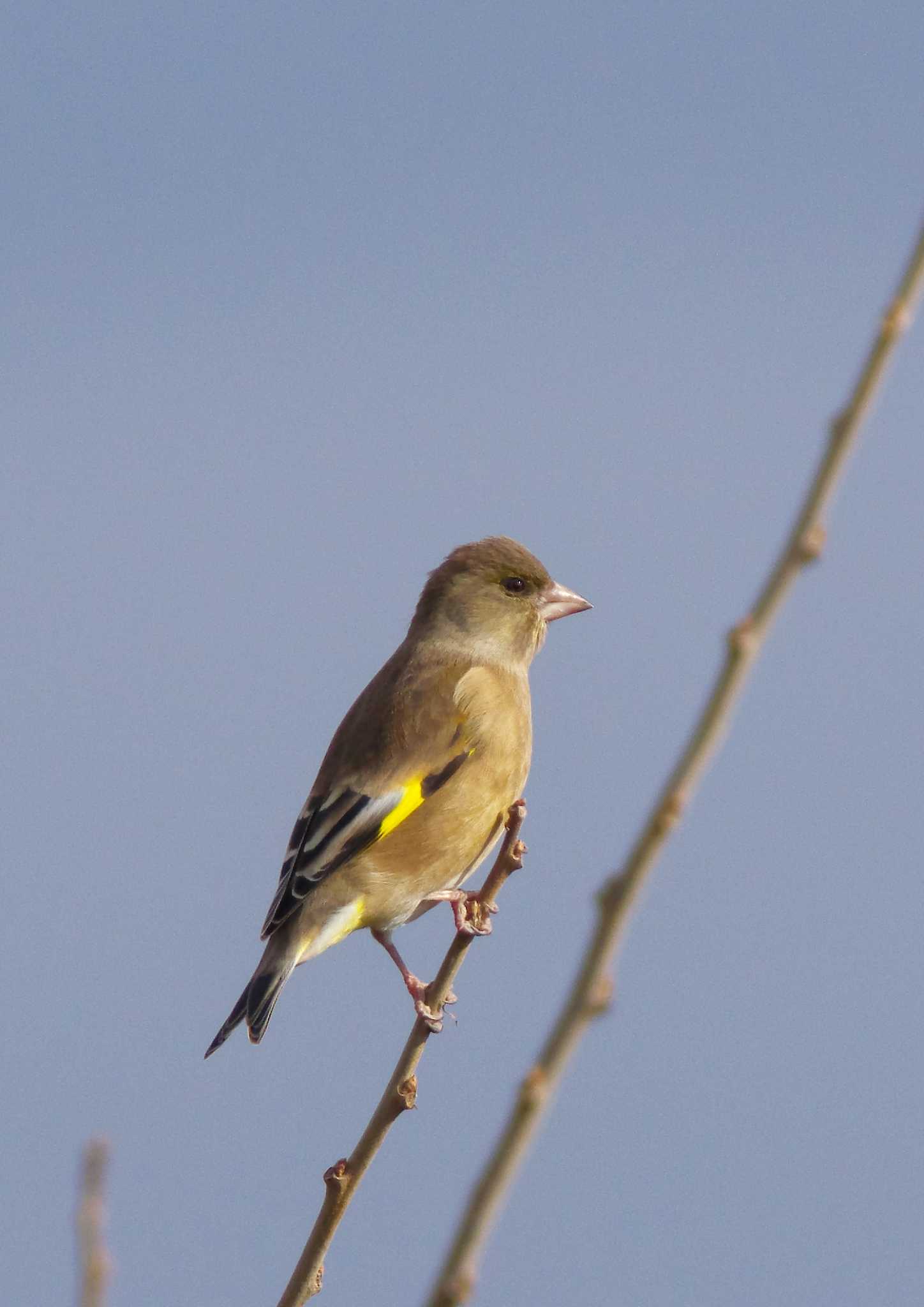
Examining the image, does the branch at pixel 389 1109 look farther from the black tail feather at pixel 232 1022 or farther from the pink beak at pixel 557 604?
the pink beak at pixel 557 604

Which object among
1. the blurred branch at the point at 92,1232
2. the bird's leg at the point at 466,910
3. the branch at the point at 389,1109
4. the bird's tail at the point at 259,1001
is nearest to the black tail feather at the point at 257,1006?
the bird's tail at the point at 259,1001

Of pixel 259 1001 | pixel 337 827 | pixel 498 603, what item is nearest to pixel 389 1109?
pixel 259 1001

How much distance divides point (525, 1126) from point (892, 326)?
2.43ft

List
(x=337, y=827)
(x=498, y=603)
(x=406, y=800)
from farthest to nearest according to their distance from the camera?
(x=498, y=603), (x=406, y=800), (x=337, y=827)

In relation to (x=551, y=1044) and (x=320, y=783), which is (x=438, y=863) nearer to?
(x=320, y=783)

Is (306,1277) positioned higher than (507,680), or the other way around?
(507,680)

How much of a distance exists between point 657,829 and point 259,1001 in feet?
12.7

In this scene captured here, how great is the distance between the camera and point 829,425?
4.27 ft

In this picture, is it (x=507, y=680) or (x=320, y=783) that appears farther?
(x=507, y=680)

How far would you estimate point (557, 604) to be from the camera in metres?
6.59

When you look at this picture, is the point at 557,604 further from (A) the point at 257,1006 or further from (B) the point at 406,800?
(A) the point at 257,1006

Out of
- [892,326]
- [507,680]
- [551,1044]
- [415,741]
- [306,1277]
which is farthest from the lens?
[507,680]

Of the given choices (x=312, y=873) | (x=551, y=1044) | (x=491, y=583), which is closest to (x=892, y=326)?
(x=551, y=1044)

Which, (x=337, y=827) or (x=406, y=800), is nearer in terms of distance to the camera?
(x=337, y=827)
